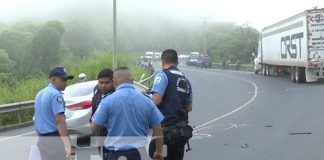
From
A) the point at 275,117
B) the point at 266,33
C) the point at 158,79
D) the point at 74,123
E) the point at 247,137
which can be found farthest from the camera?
the point at 266,33

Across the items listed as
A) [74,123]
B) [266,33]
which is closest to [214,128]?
[74,123]

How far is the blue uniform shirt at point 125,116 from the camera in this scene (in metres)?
4.54

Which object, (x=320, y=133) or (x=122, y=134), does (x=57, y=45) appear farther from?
(x=122, y=134)

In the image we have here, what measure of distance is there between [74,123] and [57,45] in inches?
→ 1756

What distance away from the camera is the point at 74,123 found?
34.9 ft

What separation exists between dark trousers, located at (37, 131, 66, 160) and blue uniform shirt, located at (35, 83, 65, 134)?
66mm

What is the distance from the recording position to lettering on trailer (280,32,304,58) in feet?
93.5

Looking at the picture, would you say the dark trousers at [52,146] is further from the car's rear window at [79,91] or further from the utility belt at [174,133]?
the car's rear window at [79,91]

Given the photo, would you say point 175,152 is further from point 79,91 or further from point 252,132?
point 252,132

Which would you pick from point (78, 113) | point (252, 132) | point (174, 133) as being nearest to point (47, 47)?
Result: point (252, 132)

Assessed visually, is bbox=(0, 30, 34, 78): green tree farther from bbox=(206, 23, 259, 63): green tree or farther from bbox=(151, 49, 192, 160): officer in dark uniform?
bbox=(151, 49, 192, 160): officer in dark uniform

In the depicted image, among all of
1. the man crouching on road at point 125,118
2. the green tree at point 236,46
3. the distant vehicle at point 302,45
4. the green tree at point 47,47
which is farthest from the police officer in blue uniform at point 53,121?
the green tree at point 236,46

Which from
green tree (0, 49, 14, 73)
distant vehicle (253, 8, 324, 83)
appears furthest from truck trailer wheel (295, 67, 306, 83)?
green tree (0, 49, 14, 73)

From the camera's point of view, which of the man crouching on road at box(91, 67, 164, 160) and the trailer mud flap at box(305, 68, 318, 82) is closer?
the man crouching on road at box(91, 67, 164, 160)
